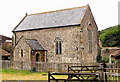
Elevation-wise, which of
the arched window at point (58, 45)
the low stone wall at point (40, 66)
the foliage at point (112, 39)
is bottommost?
the low stone wall at point (40, 66)

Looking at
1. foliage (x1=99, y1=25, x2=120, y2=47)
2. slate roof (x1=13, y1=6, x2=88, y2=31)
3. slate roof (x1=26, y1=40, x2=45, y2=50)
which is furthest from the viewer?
foliage (x1=99, y1=25, x2=120, y2=47)

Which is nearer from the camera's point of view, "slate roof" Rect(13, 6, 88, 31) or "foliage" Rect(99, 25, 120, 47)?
"slate roof" Rect(13, 6, 88, 31)

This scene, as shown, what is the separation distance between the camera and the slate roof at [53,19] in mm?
32659

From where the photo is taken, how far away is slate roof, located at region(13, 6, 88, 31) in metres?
32.7

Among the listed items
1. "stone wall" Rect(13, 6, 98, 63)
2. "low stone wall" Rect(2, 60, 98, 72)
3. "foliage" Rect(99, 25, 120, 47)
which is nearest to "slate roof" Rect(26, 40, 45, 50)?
"stone wall" Rect(13, 6, 98, 63)

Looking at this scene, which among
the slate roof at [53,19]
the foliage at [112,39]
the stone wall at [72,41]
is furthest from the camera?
the foliage at [112,39]

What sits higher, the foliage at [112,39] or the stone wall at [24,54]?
the foliage at [112,39]

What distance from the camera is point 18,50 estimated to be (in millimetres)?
32875

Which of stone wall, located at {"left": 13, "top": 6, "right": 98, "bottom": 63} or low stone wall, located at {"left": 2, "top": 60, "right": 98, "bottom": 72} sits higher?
stone wall, located at {"left": 13, "top": 6, "right": 98, "bottom": 63}

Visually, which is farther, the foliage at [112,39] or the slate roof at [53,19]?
the foliage at [112,39]

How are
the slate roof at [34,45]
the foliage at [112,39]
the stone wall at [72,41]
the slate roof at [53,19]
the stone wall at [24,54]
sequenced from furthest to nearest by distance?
the foliage at [112,39], the slate roof at [53,19], the slate roof at [34,45], the stone wall at [24,54], the stone wall at [72,41]

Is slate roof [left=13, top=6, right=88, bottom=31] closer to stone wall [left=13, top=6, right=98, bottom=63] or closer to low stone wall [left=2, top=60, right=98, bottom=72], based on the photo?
stone wall [left=13, top=6, right=98, bottom=63]

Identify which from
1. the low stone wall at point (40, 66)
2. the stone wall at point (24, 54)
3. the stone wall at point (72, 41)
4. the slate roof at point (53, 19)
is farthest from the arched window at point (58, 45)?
the stone wall at point (24, 54)

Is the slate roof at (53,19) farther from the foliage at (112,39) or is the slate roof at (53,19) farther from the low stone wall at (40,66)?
the foliage at (112,39)
